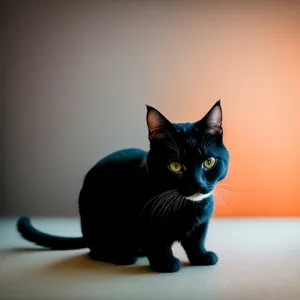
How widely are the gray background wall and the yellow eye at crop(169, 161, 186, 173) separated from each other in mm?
838

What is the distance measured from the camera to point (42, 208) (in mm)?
2045

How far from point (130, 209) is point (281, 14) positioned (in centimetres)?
117

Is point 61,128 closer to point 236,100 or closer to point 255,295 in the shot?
point 236,100

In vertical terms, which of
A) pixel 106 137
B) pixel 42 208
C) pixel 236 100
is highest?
pixel 236 100

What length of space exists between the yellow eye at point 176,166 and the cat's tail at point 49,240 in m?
0.45

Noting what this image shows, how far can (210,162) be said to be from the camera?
117 cm

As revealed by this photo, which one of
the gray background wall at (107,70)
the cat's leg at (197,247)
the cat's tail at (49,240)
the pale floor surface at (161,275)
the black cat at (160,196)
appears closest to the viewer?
the pale floor surface at (161,275)

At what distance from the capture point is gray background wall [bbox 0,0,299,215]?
1.96 metres

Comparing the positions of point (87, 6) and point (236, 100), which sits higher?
→ point (87, 6)

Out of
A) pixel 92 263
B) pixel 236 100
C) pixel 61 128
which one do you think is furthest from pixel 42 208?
pixel 236 100

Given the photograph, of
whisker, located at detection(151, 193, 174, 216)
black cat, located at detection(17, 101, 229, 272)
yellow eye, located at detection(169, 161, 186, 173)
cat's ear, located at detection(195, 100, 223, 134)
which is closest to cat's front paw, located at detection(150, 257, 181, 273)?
black cat, located at detection(17, 101, 229, 272)

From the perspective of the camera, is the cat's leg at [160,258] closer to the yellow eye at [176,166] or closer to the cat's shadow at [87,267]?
the cat's shadow at [87,267]

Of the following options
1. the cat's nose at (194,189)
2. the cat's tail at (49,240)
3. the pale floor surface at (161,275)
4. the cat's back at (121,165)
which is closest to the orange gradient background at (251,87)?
the pale floor surface at (161,275)

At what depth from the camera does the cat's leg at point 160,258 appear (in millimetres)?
1202
